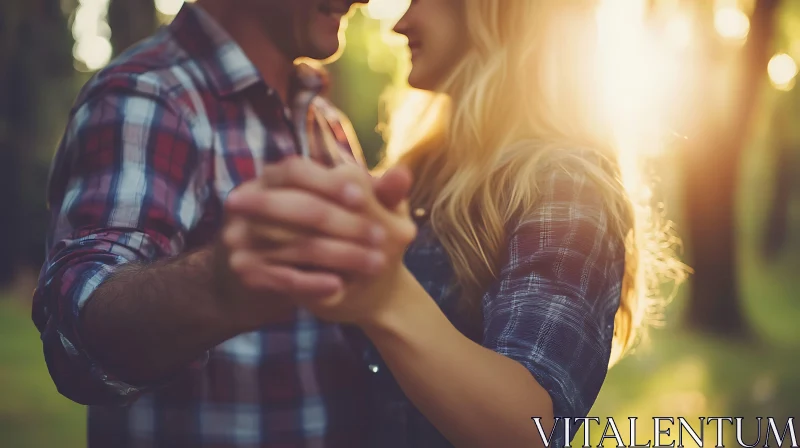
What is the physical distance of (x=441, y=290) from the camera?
1.85 m

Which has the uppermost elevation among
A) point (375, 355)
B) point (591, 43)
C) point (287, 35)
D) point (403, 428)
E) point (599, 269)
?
point (287, 35)

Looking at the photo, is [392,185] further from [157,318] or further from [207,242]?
[207,242]

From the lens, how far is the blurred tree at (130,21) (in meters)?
6.25

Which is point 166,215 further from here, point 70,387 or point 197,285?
point 197,285

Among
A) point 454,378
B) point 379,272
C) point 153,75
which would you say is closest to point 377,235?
point 379,272

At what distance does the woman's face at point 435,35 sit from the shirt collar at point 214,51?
0.49m

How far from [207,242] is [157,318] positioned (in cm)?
70

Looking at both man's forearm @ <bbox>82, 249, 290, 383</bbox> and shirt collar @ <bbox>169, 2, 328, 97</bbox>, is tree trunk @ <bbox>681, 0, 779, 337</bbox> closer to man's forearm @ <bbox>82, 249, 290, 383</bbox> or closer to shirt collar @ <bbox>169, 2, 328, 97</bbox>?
shirt collar @ <bbox>169, 2, 328, 97</bbox>

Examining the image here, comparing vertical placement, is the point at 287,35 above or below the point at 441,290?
above

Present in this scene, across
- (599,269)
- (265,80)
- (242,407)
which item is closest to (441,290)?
(599,269)

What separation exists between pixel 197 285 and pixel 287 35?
1351 mm

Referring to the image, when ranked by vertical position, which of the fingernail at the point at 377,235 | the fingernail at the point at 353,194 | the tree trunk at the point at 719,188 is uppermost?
the tree trunk at the point at 719,188

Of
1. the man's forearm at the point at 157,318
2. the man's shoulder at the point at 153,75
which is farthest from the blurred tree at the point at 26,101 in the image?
the man's forearm at the point at 157,318

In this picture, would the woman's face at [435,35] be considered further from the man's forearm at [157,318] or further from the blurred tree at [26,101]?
the blurred tree at [26,101]
